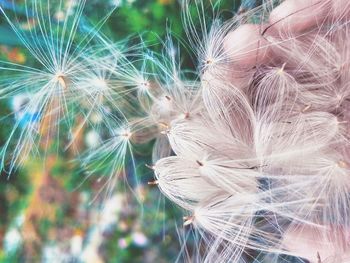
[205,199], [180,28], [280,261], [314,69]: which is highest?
[180,28]

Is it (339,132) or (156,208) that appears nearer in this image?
(339,132)

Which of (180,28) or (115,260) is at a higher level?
(180,28)

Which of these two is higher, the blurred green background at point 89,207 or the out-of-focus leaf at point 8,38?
the out-of-focus leaf at point 8,38

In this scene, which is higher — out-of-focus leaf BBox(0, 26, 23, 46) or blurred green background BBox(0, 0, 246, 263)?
out-of-focus leaf BBox(0, 26, 23, 46)

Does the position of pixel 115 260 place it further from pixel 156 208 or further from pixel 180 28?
pixel 180 28

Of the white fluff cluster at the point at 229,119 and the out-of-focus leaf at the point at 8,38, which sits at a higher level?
the out-of-focus leaf at the point at 8,38

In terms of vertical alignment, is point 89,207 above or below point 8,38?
below

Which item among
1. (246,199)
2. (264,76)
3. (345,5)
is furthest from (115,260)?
(345,5)

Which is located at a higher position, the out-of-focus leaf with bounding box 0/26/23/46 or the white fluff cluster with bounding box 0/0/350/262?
the out-of-focus leaf with bounding box 0/26/23/46
